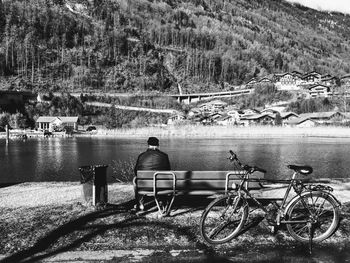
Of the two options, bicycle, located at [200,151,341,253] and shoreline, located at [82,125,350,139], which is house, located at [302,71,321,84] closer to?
shoreline, located at [82,125,350,139]

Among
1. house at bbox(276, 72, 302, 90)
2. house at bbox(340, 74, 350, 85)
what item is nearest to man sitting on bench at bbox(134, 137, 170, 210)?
house at bbox(276, 72, 302, 90)

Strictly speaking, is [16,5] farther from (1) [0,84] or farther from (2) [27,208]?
(2) [27,208]

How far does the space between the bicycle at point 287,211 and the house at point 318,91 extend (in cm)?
11838

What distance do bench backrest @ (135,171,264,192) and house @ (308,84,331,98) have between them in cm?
11790

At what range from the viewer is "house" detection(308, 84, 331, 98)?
A: 116 meters

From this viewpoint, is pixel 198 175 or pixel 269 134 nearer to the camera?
pixel 198 175

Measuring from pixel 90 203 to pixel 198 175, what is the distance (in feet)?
8.64

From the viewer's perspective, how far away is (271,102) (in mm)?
121375

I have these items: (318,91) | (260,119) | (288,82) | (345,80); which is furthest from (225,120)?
(345,80)

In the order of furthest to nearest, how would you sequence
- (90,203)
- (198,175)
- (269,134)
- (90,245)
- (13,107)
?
(13,107) < (269,134) < (90,203) < (198,175) < (90,245)

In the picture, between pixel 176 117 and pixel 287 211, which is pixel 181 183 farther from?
pixel 176 117

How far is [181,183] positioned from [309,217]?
248cm

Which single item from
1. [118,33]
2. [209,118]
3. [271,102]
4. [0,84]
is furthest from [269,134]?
[118,33]

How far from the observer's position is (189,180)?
23.1 ft
